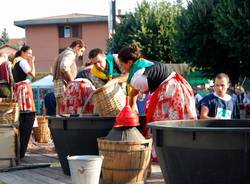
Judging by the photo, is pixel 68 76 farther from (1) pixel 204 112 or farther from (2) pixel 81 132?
(1) pixel 204 112

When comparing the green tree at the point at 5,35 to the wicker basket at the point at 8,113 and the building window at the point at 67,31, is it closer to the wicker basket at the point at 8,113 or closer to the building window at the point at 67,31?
the building window at the point at 67,31

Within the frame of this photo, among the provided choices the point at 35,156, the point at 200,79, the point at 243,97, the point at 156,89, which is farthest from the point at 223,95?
the point at 200,79

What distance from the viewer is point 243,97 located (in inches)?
631

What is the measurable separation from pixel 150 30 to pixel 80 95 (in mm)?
22730

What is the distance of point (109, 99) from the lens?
672cm

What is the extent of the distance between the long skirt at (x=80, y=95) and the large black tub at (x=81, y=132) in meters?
0.89

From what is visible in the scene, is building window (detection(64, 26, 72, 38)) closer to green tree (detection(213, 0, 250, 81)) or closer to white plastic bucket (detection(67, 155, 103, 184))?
green tree (detection(213, 0, 250, 81))

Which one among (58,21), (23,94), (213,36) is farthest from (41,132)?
(58,21)

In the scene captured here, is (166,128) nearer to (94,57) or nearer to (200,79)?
(94,57)

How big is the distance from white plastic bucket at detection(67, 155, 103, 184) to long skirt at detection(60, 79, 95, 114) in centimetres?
217

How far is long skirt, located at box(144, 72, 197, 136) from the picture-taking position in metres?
6.38

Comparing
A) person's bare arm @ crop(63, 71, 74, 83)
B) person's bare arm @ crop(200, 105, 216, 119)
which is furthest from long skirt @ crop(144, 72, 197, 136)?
person's bare arm @ crop(63, 71, 74, 83)

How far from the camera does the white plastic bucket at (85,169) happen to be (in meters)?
5.39

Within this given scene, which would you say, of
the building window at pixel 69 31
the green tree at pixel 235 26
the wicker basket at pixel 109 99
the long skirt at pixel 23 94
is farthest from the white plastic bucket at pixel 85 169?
the building window at pixel 69 31
